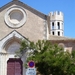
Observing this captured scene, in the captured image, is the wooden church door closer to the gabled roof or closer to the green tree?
the gabled roof

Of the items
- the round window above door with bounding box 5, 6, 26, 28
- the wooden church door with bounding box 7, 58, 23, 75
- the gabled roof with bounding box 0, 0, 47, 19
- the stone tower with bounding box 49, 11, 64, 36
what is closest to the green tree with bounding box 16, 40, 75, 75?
the gabled roof with bounding box 0, 0, 47, 19

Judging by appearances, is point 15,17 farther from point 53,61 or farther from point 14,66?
point 53,61

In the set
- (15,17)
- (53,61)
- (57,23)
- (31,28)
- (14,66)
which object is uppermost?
(57,23)

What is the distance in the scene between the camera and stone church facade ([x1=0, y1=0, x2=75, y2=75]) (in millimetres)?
30859

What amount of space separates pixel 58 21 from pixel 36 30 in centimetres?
5032

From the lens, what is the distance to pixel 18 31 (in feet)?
102

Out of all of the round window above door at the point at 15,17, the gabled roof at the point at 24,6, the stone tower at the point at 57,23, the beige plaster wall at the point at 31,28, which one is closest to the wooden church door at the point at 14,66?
the beige plaster wall at the point at 31,28

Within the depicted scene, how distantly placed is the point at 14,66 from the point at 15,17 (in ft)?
17.4

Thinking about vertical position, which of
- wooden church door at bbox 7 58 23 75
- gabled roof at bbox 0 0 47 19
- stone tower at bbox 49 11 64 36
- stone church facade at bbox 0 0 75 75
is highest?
stone tower at bbox 49 11 64 36

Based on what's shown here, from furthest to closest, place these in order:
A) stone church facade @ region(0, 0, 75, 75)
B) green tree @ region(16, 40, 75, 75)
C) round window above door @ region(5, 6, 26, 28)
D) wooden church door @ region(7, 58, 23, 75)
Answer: wooden church door @ region(7, 58, 23, 75) < round window above door @ region(5, 6, 26, 28) < stone church facade @ region(0, 0, 75, 75) < green tree @ region(16, 40, 75, 75)

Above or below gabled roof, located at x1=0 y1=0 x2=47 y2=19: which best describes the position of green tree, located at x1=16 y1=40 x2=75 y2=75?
below

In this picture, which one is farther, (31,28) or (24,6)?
(24,6)

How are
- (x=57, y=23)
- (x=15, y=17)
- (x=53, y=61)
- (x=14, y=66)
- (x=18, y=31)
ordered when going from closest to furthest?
(x=53, y=61)
(x=18, y=31)
(x=14, y=66)
(x=15, y=17)
(x=57, y=23)

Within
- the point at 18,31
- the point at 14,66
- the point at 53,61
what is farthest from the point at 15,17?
the point at 53,61
